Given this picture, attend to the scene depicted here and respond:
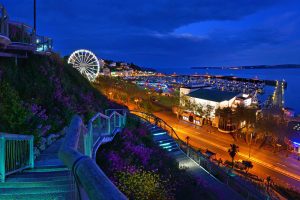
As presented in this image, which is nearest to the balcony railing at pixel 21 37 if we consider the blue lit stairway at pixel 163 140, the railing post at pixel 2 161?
the railing post at pixel 2 161

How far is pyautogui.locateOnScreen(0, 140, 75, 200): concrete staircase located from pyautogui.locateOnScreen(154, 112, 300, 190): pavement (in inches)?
988

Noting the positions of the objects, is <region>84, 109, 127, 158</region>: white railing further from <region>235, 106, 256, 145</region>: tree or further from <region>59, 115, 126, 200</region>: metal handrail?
<region>235, 106, 256, 145</region>: tree

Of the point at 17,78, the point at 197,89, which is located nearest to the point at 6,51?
the point at 17,78

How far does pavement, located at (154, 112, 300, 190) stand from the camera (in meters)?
27.6

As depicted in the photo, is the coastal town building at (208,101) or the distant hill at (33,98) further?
the coastal town building at (208,101)

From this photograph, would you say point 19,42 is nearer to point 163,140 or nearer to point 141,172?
point 141,172

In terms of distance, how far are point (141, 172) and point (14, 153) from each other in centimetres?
441

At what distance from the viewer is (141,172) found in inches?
359

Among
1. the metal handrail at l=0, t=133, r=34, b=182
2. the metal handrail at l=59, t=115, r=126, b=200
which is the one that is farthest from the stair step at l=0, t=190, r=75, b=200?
the metal handrail at l=59, t=115, r=126, b=200

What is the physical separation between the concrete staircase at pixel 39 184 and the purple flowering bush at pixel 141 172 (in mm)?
2498

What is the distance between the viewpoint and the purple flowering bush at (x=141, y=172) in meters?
8.09

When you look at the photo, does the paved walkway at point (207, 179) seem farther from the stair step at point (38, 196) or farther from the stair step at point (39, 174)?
the stair step at point (38, 196)

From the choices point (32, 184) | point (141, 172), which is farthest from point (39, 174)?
point (141, 172)

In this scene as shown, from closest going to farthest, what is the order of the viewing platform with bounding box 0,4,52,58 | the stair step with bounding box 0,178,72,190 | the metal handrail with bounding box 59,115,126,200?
1. the metal handrail with bounding box 59,115,126,200
2. the stair step with bounding box 0,178,72,190
3. the viewing platform with bounding box 0,4,52,58
